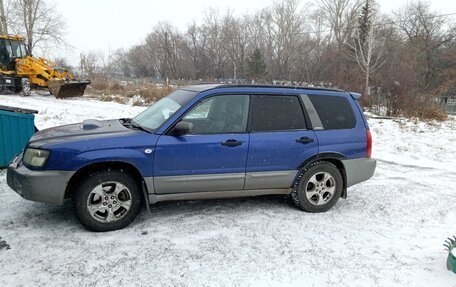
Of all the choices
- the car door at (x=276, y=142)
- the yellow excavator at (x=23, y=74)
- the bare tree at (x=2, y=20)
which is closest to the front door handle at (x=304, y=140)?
the car door at (x=276, y=142)

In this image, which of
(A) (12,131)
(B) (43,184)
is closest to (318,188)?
(B) (43,184)

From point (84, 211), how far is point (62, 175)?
463mm

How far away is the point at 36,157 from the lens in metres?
3.79

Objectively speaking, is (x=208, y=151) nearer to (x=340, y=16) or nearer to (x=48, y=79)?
(x=48, y=79)

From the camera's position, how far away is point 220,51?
218 feet

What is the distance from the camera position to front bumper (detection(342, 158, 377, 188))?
477 cm

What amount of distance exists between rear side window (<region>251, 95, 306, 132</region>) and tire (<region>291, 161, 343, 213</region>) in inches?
24.6

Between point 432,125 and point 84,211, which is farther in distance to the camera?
point 432,125

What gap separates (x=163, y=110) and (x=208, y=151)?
91 cm

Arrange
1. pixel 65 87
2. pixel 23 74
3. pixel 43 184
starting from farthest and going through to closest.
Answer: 1. pixel 23 74
2. pixel 65 87
3. pixel 43 184

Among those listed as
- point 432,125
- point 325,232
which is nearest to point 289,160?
point 325,232

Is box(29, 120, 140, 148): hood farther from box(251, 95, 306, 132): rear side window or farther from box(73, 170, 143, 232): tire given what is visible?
box(251, 95, 306, 132): rear side window

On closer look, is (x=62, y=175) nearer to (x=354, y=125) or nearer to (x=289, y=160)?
(x=289, y=160)

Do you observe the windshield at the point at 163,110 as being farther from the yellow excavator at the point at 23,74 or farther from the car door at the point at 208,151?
the yellow excavator at the point at 23,74
